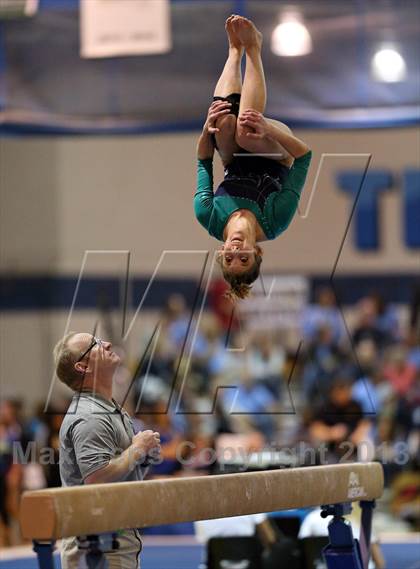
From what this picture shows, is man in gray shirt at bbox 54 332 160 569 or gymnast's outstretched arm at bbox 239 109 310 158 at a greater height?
gymnast's outstretched arm at bbox 239 109 310 158

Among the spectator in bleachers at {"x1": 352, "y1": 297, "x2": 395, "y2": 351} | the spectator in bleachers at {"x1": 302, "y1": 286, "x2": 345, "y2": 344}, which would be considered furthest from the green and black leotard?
the spectator in bleachers at {"x1": 302, "y1": 286, "x2": 345, "y2": 344}

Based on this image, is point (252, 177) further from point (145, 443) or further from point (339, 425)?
point (339, 425)

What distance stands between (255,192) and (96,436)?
1388 millimetres

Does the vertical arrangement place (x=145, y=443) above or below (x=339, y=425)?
below

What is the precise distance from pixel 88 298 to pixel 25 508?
9746 mm

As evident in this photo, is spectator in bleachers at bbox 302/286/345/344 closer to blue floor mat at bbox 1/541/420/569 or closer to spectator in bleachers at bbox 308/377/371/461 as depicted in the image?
spectator in bleachers at bbox 308/377/371/461

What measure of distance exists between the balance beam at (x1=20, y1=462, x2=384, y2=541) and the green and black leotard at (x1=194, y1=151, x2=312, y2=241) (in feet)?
3.63

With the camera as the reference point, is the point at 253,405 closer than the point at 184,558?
No

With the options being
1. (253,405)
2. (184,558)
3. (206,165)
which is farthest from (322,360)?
(206,165)

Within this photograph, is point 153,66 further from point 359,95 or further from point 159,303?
point 159,303

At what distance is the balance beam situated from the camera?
140 inches

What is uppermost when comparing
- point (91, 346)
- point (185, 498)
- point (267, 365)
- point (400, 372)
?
point (267, 365)

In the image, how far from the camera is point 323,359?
11.9 metres

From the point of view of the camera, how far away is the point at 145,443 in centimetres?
425
